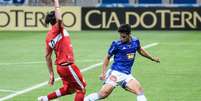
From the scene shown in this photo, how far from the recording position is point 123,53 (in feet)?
41.7

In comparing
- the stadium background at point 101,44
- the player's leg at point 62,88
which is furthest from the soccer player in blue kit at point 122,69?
the stadium background at point 101,44

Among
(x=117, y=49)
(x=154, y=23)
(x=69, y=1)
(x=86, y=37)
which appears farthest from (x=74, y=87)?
(x=69, y=1)

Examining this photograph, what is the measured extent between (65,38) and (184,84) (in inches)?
230

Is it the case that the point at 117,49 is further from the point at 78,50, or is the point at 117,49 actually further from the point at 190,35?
the point at 190,35

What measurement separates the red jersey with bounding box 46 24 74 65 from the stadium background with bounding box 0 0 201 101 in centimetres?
283

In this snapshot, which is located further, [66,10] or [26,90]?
[66,10]

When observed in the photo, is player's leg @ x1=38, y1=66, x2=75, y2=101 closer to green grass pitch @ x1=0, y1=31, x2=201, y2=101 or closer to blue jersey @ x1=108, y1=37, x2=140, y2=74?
blue jersey @ x1=108, y1=37, x2=140, y2=74

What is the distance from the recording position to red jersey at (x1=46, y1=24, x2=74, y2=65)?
12562mm

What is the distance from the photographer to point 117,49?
12695 mm

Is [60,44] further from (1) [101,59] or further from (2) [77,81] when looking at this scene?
(1) [101,59]

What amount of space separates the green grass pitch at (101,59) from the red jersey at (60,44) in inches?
111

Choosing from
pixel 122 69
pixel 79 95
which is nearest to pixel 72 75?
pixel 79 95

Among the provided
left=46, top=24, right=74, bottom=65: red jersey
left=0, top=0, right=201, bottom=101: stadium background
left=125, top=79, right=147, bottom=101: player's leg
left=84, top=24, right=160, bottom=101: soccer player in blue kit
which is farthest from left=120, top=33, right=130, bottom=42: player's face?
left=0, top=0, right=201, bottom=101: stadium background

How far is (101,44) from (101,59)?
19.7 feet
